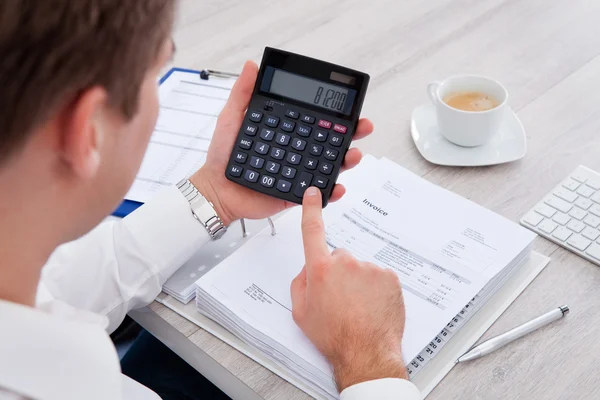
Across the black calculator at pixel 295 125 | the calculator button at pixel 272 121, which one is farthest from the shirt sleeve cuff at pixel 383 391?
the calculator button at pixel 272 121

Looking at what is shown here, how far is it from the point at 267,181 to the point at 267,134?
2.2 inches

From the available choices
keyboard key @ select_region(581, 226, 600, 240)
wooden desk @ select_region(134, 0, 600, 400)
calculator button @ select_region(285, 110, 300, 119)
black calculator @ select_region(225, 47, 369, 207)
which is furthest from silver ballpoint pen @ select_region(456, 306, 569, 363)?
calculator button @ select_region(285, 110, 300, 119)

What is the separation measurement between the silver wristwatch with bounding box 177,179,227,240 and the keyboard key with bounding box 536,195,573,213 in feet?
1.27

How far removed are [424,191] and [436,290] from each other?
155 millimetres

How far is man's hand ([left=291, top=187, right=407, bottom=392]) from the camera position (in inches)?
24.2

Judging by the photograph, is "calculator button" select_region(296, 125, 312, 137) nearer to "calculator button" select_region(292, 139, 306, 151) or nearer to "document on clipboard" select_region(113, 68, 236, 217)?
"calculator button" select_region(292, 139, 306, 151)

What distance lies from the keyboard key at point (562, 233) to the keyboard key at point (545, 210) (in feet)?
0.07

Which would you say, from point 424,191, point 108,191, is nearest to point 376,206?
point 424,191

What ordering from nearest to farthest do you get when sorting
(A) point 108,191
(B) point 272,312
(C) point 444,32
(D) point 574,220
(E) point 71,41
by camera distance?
(E) point 71,41
(A) point 108,191
(B) point 272,312
(D) point 574,220
(C) point 444,32

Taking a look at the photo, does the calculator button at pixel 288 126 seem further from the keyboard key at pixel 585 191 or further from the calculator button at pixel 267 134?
the keyboard key at pixel 585 191

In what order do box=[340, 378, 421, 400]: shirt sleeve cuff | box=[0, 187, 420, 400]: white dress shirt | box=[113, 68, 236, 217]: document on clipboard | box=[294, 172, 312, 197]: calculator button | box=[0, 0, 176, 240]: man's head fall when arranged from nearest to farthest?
box=[0, 0, 176, 240]: man's head, box=[0, 187, 420, 400]: white dress shirt, box=[340, 378, 421, 400]: shirt sleeve cuff, box=[294, 172, 312, 197]: calculator button, box=[113, 68, 236, 217]: document on clipboard

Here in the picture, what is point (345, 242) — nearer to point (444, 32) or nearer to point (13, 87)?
point (13, 87)

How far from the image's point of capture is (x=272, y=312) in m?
0.67

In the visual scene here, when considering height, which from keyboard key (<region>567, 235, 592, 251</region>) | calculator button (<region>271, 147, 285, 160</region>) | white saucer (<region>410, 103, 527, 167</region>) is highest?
calculator button (<region>271, 147, 285, 160</region>)
